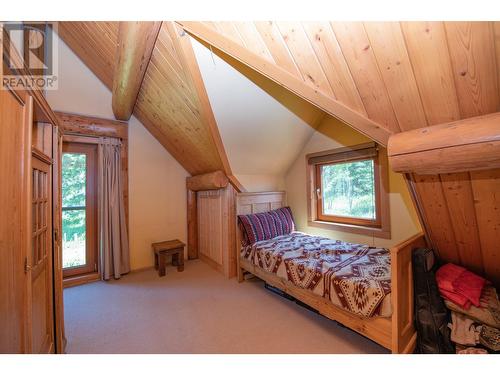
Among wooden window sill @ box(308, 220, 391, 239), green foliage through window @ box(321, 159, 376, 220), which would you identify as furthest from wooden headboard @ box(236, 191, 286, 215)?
green foliage through window @ box(321, 159, 376, 220)

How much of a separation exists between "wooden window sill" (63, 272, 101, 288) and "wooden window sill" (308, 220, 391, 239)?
3137 millimetres

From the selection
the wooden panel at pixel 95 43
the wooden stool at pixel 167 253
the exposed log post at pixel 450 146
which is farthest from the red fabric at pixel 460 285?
the wooden panel at pixel 95 43

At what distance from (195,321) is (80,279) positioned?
194 cm

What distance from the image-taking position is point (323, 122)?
9.99 feet

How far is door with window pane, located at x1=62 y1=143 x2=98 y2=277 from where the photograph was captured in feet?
9.48

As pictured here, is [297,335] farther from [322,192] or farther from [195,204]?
[195,204]

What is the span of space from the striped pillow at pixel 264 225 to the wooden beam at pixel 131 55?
1.98 meters

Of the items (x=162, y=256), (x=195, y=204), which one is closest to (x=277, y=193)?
(x=195, y=204)

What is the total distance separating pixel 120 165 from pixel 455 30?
11.6 ft

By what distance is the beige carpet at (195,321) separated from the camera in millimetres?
1702

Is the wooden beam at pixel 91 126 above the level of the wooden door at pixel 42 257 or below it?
above

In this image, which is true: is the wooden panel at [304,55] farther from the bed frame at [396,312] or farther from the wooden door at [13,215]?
the wooden door at [13,215]

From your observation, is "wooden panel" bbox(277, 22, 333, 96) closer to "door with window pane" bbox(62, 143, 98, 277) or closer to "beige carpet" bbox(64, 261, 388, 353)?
"beige carpet" bbox(64, 261, 388, 353)

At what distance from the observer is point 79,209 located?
9.73 feet
